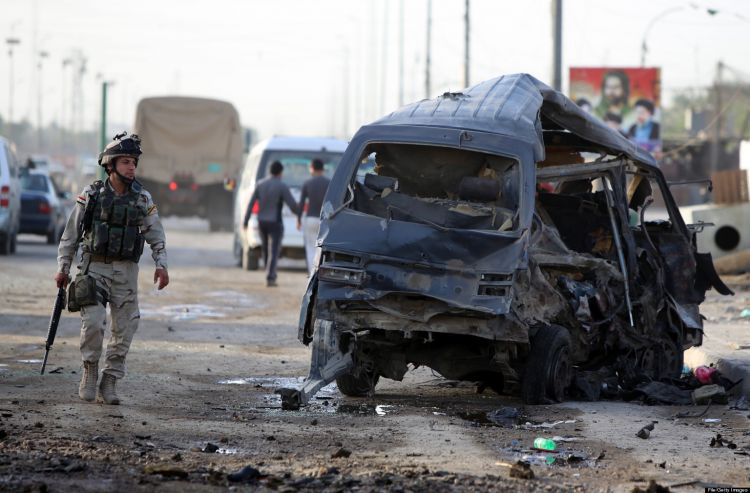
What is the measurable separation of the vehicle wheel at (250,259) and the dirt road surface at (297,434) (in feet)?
36.0

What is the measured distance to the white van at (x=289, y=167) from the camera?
75.9 feet

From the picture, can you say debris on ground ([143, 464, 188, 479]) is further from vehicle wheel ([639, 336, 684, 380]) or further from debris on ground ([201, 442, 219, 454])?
vehicle wheel ([639, 336, 684, 380])

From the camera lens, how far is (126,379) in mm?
10461

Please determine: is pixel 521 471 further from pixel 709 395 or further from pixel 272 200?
pixel 272 200

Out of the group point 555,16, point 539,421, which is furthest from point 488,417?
point 555,16

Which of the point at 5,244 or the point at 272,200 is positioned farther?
the point at 5,244

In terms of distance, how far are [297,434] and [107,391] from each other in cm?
169

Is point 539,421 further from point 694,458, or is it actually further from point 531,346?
point 694,458

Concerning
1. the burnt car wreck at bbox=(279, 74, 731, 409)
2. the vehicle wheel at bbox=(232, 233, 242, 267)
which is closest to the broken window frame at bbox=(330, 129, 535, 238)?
the burnt car wreck at bbox=(279, 74, 731, 409)

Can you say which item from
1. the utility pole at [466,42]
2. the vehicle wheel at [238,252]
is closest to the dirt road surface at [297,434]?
the vehicle wheel at [238,252]

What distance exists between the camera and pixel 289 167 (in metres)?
23.6

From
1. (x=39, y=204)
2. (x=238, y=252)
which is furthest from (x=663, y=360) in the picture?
(x=39, y=204)

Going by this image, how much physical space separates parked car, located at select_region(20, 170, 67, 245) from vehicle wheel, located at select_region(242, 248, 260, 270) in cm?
642

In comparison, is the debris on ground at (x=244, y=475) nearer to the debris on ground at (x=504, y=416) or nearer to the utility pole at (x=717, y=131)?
the debris on ground at (x=504, y=416)
